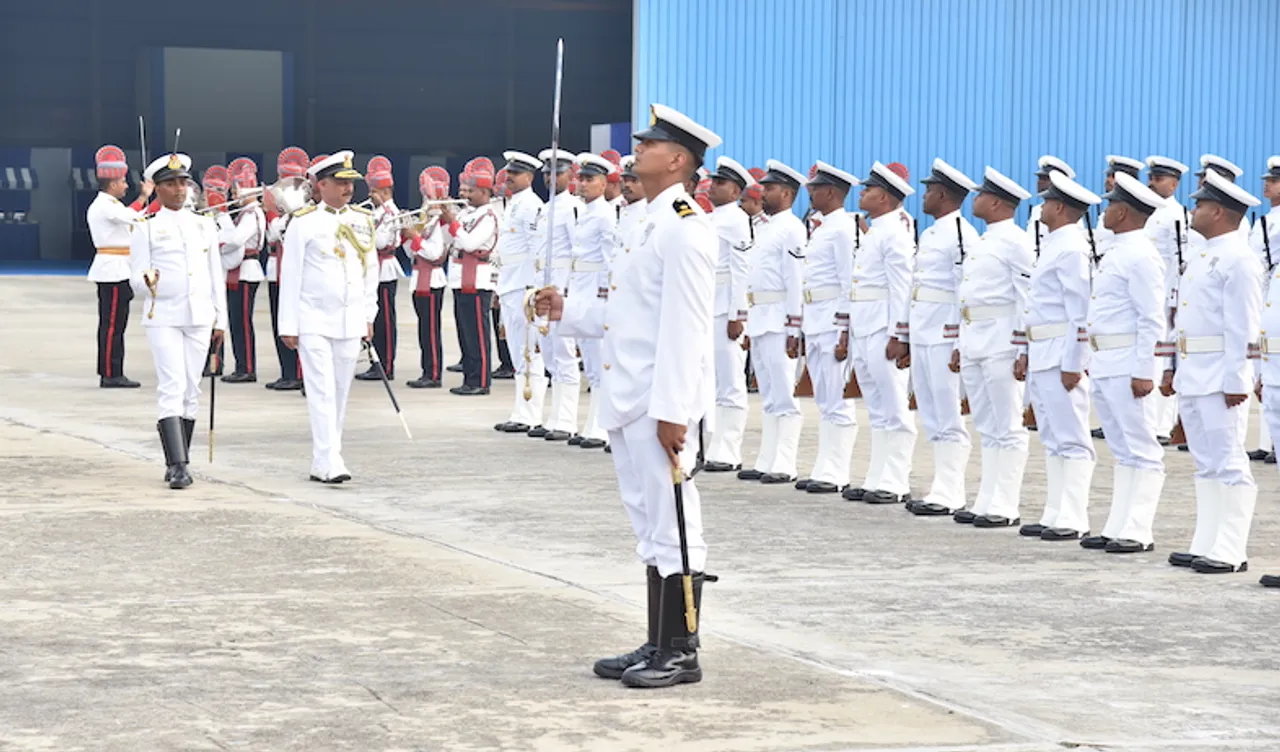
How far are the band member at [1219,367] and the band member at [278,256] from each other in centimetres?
898

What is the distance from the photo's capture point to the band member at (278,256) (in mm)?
18062

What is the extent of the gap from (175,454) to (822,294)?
389cm

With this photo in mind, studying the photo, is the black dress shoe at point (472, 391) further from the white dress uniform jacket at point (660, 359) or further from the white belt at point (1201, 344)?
the white dress uniform jacket at point (660, 359)

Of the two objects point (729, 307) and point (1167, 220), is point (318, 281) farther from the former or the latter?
point (1167, 220)

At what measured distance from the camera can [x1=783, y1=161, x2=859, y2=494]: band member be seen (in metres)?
12.4

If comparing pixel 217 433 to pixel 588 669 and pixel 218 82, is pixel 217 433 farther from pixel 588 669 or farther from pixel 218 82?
pixel 218 82

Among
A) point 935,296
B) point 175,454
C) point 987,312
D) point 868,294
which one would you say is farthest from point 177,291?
point 987,312

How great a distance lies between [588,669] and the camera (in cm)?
719

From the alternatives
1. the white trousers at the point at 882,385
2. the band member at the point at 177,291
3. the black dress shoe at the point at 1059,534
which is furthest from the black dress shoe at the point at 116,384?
the black dress shoe at the point at 1059,534

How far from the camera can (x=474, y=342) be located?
17.8 metres

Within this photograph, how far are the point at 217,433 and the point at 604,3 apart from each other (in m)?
22.1

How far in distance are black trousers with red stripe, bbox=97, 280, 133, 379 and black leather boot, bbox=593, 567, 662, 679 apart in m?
11.8

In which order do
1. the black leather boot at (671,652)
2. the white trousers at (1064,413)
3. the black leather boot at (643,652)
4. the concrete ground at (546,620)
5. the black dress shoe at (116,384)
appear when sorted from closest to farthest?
the concrete ground at (546,620) < the black leather boot at (671,652) < the black leather boot at (643,652) < the white trousers at (1064,413) < the black dress shoe at (116,384)

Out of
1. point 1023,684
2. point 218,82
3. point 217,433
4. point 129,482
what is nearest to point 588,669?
point 1023,684
